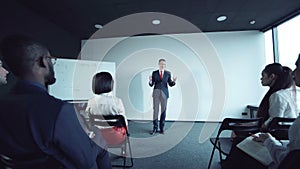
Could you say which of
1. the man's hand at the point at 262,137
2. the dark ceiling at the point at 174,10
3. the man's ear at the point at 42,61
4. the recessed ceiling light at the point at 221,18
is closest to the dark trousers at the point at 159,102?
the dark ceiling at the point at 174,10

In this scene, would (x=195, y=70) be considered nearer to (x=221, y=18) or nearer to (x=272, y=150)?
(x=221, y=18)

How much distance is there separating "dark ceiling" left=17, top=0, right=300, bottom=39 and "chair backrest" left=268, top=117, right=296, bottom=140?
2.47 m

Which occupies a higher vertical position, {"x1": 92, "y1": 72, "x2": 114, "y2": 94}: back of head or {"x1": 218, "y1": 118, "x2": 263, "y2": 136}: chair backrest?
{"x1": 92, "y1": 72, "x2": 114, "y2": 94}: back of head

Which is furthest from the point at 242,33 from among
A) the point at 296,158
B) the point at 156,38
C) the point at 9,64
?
the point at 9,64

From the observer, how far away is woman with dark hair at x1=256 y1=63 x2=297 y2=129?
1813mm

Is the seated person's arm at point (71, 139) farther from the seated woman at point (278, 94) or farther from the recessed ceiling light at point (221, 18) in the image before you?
the recessed ceiling light at point (221, 18)

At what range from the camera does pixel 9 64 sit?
855 mm

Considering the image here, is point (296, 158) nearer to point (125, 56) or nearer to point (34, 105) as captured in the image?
point (34, 105)

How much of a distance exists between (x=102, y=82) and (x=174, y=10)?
2451mm

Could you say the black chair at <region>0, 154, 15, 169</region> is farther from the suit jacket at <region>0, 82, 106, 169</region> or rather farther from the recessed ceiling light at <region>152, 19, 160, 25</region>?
the recessed ceiling light at <region>152, 19, 160, 25</region>

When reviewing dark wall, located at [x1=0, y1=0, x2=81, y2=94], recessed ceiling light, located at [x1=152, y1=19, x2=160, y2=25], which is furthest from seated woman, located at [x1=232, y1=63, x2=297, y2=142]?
recessed ceiling light, located at [x1=152, y1=19, x2=160, y2=25]

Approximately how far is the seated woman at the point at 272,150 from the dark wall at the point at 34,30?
2.45m

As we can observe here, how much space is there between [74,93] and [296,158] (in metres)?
4.65

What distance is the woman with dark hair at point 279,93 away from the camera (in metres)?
1.81
